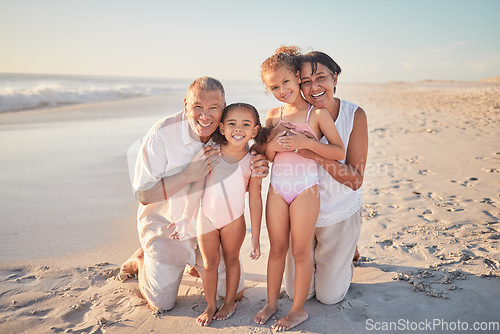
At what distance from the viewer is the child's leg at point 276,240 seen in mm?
2617

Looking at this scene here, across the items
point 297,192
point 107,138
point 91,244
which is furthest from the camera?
point 107,138

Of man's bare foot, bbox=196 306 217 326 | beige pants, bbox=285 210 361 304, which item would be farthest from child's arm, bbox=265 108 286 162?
man's bare foot, bbox=196 306 217 326

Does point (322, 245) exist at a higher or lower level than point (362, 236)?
higher

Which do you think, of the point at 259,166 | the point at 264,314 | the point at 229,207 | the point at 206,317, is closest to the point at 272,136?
the point at 259,166

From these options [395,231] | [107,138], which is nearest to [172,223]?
[395,231]

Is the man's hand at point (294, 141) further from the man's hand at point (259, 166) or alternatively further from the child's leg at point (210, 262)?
the child's leg at point (210, 262)

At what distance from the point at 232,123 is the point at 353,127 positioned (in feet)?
3.10

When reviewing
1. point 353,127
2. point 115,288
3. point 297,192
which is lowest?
point 115,288

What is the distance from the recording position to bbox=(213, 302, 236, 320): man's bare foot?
263 cm

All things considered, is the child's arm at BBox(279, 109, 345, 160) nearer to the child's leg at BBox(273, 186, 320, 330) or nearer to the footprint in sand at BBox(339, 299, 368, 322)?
the child's leg at BBox(273, 186, 320, 330)

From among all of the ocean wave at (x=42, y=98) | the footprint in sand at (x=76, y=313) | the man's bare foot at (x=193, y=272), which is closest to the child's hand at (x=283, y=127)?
the man's bare foot at (x=193, y=272)

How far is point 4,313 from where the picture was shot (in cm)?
269

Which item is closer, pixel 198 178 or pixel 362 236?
pixel 198 178

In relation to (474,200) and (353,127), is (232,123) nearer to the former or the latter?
(353,127)
